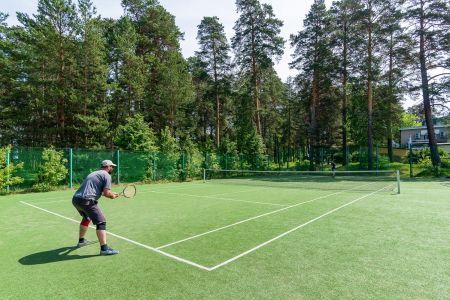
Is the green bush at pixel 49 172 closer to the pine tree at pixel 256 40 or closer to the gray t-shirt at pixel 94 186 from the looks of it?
the gray t-shirt at pixel 94 186

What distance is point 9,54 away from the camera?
2975cm

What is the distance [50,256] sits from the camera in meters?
5.02

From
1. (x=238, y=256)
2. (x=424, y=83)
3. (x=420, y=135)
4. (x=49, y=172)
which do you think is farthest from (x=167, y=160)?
(x=420, y=135)

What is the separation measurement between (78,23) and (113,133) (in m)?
10.8

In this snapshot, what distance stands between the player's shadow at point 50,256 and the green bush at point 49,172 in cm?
1225

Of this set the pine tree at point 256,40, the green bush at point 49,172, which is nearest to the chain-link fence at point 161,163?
the green bush at point 49,172

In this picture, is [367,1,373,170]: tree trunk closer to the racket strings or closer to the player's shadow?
the racket strings

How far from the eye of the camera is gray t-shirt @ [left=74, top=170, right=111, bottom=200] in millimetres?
5051

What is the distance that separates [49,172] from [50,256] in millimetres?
12624

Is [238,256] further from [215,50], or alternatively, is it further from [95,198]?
[215,50]

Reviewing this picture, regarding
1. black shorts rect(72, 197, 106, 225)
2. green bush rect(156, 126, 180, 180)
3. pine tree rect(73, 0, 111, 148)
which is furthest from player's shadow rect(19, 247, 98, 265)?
pine tree rect(73, 0, 111, 148)

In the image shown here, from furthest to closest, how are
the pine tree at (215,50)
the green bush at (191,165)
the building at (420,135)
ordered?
the building at (420,135), the pine tree at (215,50), the green bush at (191,165)

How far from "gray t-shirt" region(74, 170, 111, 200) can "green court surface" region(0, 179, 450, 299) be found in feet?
3.51

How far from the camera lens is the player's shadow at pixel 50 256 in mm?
4766
